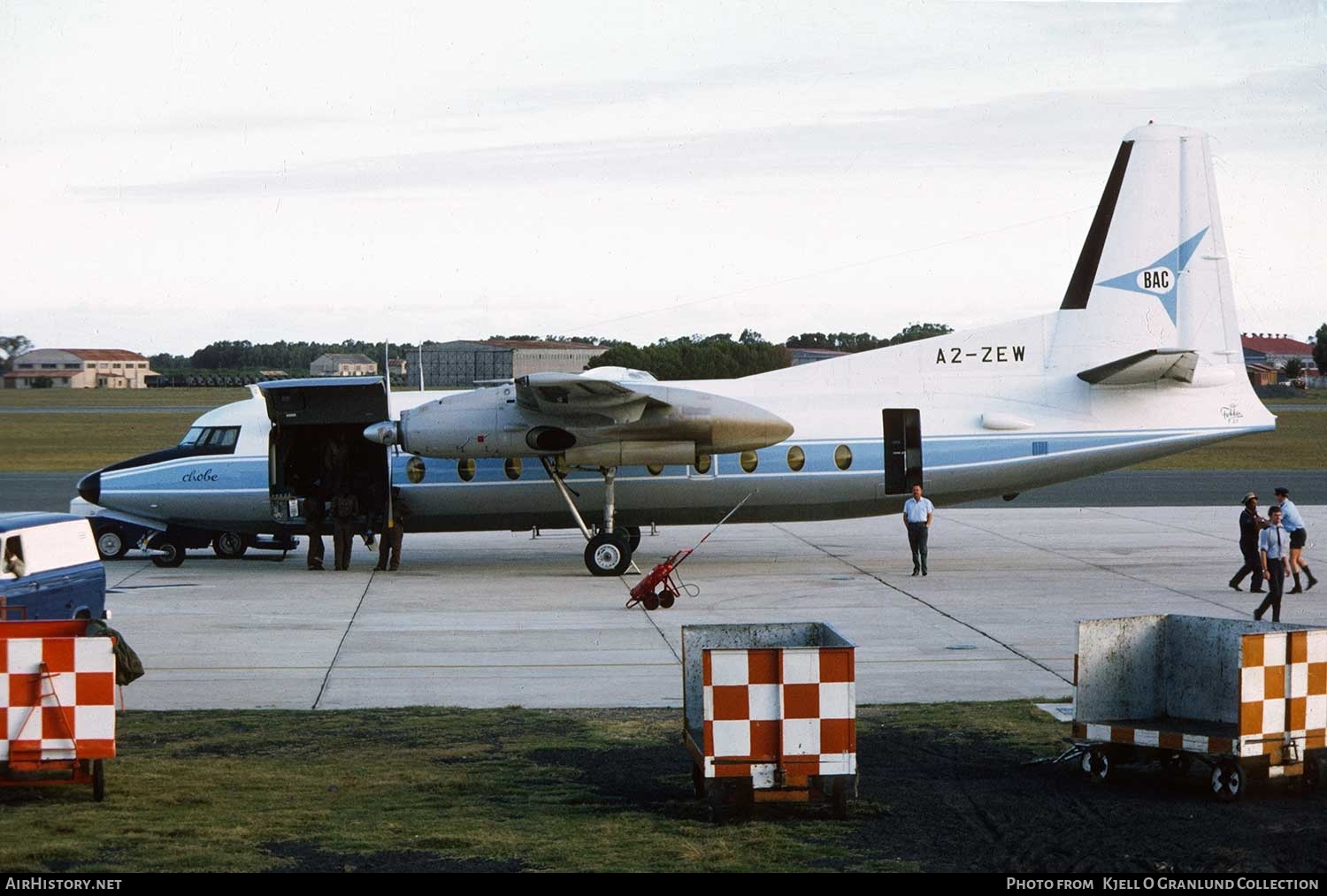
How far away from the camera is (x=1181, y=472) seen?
48344 millimetres

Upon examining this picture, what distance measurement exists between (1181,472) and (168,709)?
41463 mm

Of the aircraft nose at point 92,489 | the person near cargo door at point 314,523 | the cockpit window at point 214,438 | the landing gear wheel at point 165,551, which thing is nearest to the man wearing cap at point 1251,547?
the person near cargo door at point 314,523

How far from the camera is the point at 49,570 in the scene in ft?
48.8

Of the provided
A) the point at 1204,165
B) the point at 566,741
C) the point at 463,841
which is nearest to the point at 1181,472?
the point at 1204,165

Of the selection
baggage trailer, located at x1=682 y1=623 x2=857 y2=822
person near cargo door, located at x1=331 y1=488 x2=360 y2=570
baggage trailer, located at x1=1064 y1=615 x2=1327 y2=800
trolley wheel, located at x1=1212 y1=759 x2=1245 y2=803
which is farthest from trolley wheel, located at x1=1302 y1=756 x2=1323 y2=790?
person near cargo door, located at x1=331 y1=488 x2=360 y2=570

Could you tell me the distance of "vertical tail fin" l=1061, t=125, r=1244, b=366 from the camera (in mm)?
25328

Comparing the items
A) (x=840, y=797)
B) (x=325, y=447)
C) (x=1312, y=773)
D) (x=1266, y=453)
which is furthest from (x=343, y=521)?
(x=1266, y=453)

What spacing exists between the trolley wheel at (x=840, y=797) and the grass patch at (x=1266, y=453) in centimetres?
3647

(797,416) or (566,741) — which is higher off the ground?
(797,416)

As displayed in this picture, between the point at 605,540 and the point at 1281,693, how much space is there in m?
14.9

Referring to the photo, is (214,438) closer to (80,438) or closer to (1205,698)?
(1205,698)

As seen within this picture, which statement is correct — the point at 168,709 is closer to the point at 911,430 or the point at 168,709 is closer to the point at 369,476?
the point at 369,476

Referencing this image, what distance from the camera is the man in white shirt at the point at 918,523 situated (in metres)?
23.7

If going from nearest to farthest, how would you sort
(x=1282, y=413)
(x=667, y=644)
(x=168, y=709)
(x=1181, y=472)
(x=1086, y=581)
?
(x=168, y=709) < (x=667, y=644) < (x=1086, y=581) < (x=1181, y=472) < (x=1282, y=413)
